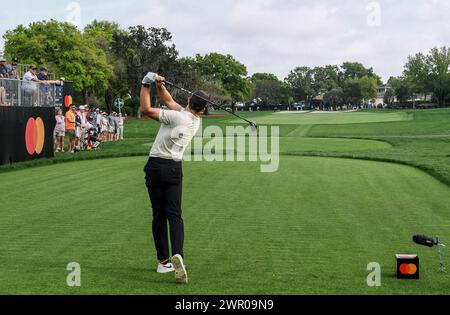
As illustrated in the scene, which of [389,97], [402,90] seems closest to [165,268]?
[402,90]

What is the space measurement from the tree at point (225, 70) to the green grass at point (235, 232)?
417 feet

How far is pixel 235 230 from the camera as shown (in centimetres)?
1084

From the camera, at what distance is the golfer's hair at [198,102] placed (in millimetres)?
8188

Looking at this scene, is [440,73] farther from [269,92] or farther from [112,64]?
[112,64]

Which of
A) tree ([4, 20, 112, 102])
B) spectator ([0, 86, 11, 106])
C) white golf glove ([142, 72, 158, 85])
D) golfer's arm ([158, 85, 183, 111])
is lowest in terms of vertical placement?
golfer's arm ([158, 85, 183, 111])

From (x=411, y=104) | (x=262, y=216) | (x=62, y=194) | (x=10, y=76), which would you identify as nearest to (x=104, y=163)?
(x=10, y=76)

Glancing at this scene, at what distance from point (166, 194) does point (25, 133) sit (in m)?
18.4

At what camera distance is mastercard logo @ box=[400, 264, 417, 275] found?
771 centimetres

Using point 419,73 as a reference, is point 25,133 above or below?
below

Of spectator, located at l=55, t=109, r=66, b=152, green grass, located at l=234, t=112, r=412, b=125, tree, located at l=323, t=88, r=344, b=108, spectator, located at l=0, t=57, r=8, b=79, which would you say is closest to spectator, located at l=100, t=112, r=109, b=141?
Result: spectator, located at l=55, t=109, r=66, b=152

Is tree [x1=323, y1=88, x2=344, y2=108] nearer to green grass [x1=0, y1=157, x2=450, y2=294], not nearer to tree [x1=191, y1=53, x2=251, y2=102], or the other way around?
tree [x1=191, y1=53, x2=251, y2=102]

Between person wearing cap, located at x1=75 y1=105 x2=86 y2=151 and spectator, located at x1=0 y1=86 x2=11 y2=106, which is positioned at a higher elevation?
spectator, located at x1=0 y1=86 x2=11 y2=106

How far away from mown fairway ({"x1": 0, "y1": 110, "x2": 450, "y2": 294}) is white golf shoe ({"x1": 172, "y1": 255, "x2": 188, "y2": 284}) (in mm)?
130

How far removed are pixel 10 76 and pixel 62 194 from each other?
1221cm
